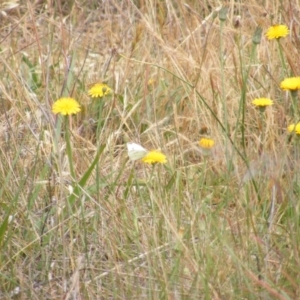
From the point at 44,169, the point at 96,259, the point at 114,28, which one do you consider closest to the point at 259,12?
the point at 114,28

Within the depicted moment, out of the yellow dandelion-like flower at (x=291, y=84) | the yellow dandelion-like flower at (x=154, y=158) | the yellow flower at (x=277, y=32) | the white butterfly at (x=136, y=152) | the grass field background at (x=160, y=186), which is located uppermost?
the yellow flower at (x=277, y=32)

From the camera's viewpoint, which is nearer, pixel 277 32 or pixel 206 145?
pixel 206 145

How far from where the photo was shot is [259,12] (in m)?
2.58

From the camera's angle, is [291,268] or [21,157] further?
[21,157]

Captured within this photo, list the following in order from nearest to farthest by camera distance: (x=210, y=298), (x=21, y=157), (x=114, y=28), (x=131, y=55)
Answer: (x=210, y=298)
(x=21, y=157)
(x=131, y=55)
(x=114, y=28)

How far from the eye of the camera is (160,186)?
1.71 meters

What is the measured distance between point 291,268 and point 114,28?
1795 mm

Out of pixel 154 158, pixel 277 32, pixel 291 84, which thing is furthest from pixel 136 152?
pixel 277 32

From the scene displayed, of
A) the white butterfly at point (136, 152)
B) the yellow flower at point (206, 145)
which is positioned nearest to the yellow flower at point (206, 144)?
the yellow flower at point (206, 145)

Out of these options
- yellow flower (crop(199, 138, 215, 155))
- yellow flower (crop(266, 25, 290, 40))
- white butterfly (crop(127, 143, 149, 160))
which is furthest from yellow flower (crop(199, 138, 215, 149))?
yellow flower (crop(266, 25, 290, 40))

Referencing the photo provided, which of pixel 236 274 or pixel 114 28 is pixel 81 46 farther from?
pixel 236 274

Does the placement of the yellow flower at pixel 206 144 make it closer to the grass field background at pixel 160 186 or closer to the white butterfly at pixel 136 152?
the grass field background at pixel 160 186

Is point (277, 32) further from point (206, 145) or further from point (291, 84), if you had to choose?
point (206, 145)

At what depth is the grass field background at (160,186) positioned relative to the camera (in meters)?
1.42
